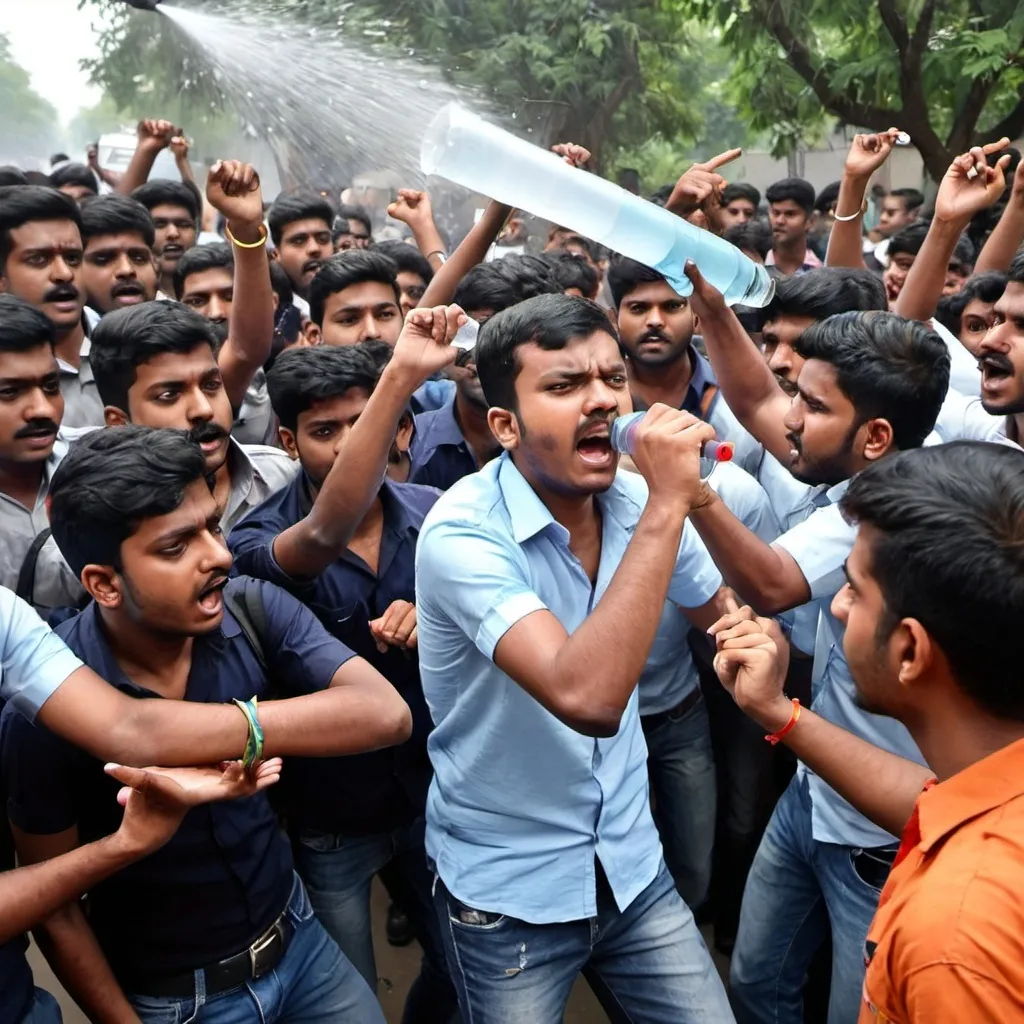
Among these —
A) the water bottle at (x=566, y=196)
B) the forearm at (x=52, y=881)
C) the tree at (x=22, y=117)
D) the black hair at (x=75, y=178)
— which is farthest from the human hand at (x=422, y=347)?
the tree at (x=22, y=117)

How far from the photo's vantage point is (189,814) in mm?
2162

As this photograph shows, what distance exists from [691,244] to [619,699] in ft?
4.22

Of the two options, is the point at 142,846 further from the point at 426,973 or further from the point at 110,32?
the point at 110,32

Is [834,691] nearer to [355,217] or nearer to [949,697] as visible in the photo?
[949,697]

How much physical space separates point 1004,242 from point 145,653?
348 centimetres

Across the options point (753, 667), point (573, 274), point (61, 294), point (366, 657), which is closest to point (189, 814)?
point (366, 657)

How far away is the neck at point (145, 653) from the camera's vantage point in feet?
7.32

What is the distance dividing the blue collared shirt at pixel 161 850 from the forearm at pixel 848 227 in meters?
2.87

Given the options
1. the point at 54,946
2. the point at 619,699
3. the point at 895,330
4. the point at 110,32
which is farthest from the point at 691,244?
the point at 110,32

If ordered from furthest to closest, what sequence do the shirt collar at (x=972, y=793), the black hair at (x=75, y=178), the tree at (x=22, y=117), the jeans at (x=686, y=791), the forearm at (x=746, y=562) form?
the tree at (x=22, y=117)
the black hair at (x=75, y=178)
the jeans at (x=686, y=791)
the forearm at (x=746, y=562)
the shirt collar at (x=972, y=793)

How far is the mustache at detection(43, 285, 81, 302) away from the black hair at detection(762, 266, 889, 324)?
2488 millimetres

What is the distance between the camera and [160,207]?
18.9 feet

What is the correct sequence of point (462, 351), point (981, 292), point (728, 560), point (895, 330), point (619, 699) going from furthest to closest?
point (981, 292)
point (462, 351)
point (895, 330)
point (728, 560)
point (619, 699)

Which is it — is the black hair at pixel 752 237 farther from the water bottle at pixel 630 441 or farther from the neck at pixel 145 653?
the neck at pixel 145 653
